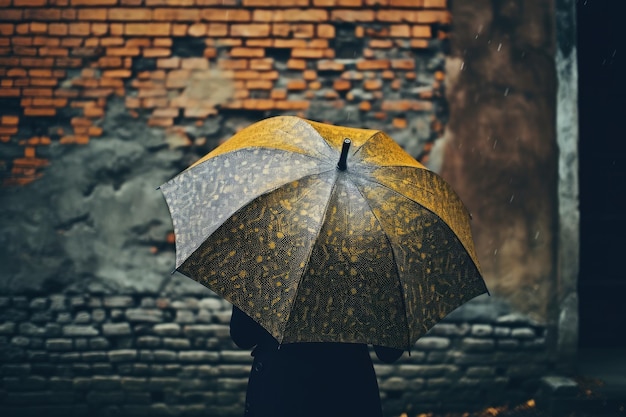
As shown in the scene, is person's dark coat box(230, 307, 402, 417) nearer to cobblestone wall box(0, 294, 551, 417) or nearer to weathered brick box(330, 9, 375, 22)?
cobblestone wall box(0, 294, 551, 417)

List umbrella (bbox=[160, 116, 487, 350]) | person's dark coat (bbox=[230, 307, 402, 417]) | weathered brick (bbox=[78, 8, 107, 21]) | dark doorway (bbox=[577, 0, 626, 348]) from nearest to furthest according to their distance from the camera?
umbrella (bbox=[160, 116, 487, 350]) → person's dark coat (bbox=[230, 307, 402, 417]) → weathered brick (bbox=[78, 8, 107, 21]) → dark doorway (bbox=[577, 0, 626, 348])

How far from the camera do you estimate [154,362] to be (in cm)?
445

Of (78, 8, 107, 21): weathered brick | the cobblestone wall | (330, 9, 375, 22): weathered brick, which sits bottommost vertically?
the cobblestone wall

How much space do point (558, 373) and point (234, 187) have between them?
344 centimetres

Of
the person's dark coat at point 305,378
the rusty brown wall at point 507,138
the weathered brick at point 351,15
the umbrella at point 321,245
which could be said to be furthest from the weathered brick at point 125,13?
the person's dark coat at point 305,378

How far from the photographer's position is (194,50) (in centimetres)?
439

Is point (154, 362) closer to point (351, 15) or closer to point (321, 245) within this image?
point (351, 15)

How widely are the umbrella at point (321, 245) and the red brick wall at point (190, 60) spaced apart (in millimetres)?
2385

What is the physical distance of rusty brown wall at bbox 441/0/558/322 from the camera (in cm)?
441

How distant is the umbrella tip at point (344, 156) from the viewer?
6.07 feet

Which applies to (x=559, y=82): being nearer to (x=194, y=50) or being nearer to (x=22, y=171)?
(x=194, y=50)

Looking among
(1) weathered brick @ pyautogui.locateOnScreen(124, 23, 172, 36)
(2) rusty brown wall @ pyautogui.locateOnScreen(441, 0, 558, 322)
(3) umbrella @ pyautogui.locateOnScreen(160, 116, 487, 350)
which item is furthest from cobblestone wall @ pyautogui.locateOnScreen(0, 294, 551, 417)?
(3) umbrella @ pyautogui.locateOnScreen(160, 116, 487, 350)

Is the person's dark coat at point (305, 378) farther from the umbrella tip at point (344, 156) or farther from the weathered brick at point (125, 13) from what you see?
the weathered brick at point (125, 13)

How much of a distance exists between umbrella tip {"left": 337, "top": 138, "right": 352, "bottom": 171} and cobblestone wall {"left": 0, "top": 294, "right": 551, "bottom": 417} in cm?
273
